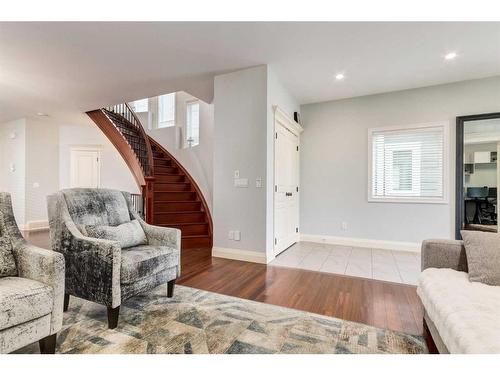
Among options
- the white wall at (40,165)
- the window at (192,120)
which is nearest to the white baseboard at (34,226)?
the white wall at (40,165)

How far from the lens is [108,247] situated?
5.48 feet

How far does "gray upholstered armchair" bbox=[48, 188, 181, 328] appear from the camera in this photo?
5.51 ft

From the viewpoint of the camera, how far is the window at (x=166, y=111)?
6.74m

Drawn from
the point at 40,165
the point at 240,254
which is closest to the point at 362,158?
the point at 240,254

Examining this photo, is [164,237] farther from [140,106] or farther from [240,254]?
[140,106]

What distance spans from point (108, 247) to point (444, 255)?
228 centimetres

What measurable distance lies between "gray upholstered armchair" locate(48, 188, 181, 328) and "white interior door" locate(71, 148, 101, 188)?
215 inches

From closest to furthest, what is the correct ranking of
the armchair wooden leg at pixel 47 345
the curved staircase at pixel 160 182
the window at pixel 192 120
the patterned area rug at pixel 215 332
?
the armchair wooden leg at pixel 47 345 → the patterned area rug at pixel 215 332 → the curved staircase at pixel 160 182 → the window at pixel 192 120

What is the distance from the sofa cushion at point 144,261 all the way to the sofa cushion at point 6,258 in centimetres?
60

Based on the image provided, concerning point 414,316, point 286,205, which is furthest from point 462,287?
point 286,205

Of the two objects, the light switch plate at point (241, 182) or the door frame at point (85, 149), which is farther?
the door frame at point (85, 149)

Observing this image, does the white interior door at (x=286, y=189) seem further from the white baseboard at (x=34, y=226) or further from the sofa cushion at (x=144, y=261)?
the white baseboard at (x=34, y=226)
